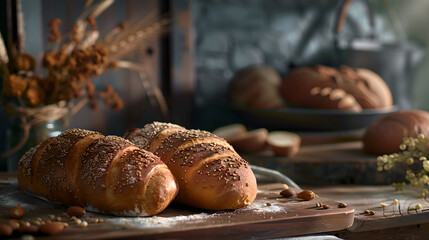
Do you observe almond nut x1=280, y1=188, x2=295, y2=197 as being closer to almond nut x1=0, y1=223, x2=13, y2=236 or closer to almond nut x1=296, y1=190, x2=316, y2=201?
almond nut x1=296, y1=190, x2=316, y2=201

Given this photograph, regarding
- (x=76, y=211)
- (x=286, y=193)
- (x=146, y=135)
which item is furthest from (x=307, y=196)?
(x=76, y=211)

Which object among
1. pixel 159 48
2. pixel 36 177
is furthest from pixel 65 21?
pixel 36 177

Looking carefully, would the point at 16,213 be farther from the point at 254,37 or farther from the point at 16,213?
the point at 254,37

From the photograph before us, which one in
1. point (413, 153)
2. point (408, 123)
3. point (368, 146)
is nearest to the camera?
point (413, 153)

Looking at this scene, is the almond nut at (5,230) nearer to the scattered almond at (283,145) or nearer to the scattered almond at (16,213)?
the scattered almond at (16,213)

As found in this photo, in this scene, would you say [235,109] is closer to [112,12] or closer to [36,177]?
[112,12]

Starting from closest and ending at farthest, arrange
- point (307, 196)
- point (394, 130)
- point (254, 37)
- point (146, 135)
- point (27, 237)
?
point (27, 237) → point (307, 196) → point (146, 135) → point (394, 130) → point (254, 37)

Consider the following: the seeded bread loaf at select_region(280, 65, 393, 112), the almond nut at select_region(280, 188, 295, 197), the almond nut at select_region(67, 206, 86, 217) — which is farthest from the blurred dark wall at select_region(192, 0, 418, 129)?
the almond nut at select_region(67, 206, 86, 217)
